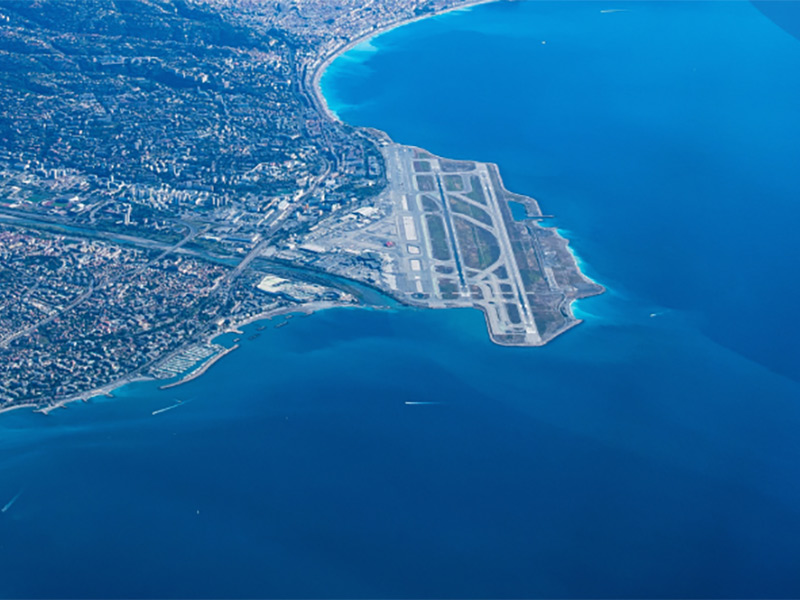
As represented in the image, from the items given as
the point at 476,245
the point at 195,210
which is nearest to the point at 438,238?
the point at 476,245

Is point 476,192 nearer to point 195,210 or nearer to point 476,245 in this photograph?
point 476,245

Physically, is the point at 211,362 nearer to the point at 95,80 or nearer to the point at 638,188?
the point at 638,188

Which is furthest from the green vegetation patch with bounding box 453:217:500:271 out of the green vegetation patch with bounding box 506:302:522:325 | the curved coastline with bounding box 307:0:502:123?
the curved coastline with bounding box 307:0:502:123

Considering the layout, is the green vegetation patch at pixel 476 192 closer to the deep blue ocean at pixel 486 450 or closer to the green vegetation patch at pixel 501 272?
the deep blue ocean at pixel 486 450

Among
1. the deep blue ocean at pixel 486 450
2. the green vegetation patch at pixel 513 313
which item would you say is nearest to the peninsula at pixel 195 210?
the green vegetation patch at pixel 513 313

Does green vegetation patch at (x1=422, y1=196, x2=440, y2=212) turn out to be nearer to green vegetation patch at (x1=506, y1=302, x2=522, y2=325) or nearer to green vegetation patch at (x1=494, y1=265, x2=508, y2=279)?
green vegetation patch at (x1=494, y1=265, x2=508, y2=279)
